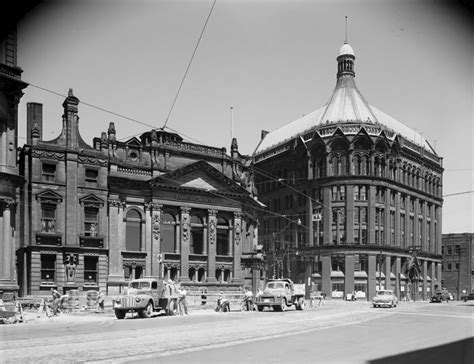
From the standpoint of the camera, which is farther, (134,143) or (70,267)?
(134,143)

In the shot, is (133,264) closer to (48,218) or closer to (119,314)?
(48,218)

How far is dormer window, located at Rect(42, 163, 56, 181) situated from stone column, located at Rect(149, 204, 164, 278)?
10.3 m

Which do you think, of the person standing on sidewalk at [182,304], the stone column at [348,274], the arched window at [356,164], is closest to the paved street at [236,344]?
the person standing on sidewalk at [182,304]

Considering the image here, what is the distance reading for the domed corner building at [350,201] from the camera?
3191 inches

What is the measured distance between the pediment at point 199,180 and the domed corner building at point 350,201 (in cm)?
1534

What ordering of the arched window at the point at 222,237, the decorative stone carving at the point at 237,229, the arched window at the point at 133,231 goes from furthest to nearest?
1. the decorative stone carving at the point at 237,229
2. the arched window at the point at 222,237
3. the arched window at the point at 133,231

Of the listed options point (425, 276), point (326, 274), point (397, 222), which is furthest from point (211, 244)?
point (425, 276)

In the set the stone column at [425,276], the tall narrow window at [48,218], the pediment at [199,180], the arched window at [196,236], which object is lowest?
the stone column at [425,276]

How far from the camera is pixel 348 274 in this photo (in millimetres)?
79750

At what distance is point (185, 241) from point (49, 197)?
14.4 meters

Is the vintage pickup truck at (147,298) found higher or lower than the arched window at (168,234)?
lower

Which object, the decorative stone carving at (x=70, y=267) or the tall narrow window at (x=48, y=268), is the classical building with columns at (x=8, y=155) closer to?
the tall narrow window at (x=48, y=268)

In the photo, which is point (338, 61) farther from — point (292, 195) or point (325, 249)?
point (325, 249)

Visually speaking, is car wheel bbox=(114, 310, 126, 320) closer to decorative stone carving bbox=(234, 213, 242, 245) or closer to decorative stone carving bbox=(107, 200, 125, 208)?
decorative stone carving bbox=(107, 200, 125, 208)
